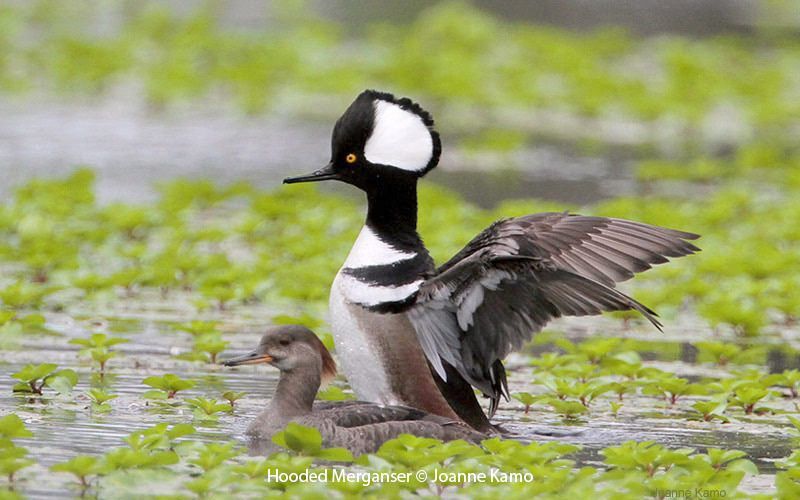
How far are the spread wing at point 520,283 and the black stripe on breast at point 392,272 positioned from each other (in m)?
0.12

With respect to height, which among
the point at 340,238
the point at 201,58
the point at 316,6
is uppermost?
the point at 316,6

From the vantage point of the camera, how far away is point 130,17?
26.5 meters

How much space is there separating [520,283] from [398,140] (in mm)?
942

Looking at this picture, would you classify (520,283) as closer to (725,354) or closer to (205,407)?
(205,407)

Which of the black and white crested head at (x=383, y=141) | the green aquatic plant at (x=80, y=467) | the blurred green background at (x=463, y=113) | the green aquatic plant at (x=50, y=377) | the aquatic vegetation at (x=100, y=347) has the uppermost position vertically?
the blurred green background at (x=463, y=113)

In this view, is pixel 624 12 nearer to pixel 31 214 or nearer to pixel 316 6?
pixel 316 6

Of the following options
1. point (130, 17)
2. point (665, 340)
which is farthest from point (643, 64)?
point (665, 340)

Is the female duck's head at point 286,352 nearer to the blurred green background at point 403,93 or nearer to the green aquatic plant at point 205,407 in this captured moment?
the green aquatic plant at point 205,407

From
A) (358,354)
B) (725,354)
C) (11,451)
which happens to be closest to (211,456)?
(11,451)

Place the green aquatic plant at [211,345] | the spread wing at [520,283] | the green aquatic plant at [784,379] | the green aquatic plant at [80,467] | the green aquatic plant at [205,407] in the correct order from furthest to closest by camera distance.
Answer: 1. the green aquatic plant at [211,345]
2. the green aquatic plant at [784,379]
3. the green aquatic plant at [205,407]
4. the spread wing at [520,283]
5. the green aquatic plant at [80,467]

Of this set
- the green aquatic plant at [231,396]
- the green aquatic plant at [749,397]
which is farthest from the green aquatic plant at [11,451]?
the green aquatic plant at [749,397]

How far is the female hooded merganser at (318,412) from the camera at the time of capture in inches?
257

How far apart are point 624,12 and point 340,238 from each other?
827 inches

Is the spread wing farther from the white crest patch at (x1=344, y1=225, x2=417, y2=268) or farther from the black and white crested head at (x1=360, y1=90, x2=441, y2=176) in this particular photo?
the black and white crested head at (x1=360, y1=90, x2=441, y2=176)
